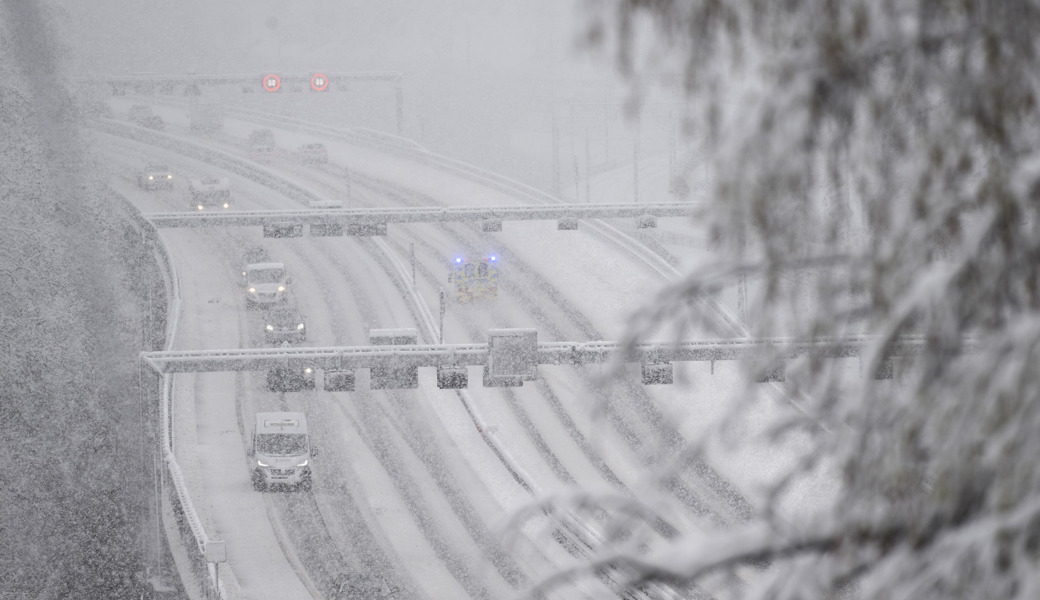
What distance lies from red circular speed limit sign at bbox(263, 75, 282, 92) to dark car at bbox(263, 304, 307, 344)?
21.7 m

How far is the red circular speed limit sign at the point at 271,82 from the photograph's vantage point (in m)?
62.9

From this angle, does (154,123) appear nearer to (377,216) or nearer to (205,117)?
(205,117)

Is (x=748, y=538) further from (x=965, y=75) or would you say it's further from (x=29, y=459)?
(x=29, y=459)

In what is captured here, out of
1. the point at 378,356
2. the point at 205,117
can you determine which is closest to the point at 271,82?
the point at 205,117

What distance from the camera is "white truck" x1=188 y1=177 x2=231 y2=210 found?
6003 centimetres

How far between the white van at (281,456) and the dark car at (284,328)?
1025 cm

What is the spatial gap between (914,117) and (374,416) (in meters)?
36.1

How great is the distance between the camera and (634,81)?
367 cm

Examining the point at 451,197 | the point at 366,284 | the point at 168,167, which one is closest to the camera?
the point at 366,284

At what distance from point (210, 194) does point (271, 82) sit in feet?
22.7

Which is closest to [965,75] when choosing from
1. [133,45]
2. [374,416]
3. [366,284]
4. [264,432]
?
[264,432]

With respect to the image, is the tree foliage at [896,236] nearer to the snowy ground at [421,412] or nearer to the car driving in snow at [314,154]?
the snowy ground at [421,412]

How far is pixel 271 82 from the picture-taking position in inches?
2486

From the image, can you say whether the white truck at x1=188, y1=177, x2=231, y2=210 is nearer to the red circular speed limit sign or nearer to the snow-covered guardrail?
the red circular speed limit sign
